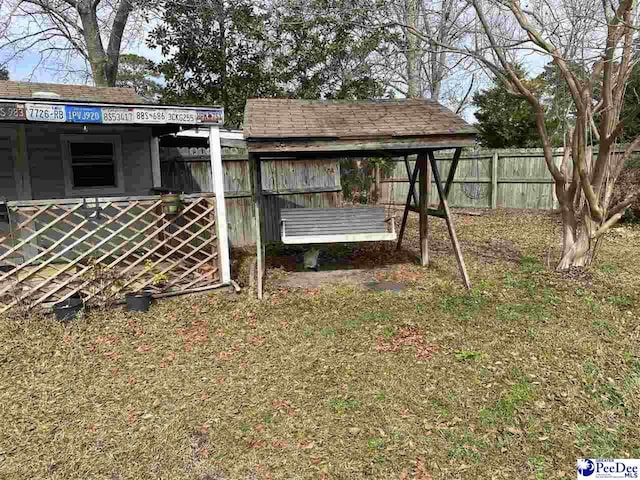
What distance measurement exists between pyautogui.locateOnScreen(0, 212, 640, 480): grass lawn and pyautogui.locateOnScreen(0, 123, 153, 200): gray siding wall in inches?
130

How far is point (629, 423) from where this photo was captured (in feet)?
9.44

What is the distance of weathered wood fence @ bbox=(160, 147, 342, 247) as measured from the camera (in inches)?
347

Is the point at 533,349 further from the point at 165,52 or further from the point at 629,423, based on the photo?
the point at 165,52

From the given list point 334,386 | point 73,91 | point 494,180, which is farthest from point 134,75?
point 334,386

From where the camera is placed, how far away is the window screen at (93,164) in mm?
7414

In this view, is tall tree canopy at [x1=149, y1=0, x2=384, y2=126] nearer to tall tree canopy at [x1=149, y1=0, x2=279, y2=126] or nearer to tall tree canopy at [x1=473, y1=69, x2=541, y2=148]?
tall tree canopy at [x1=149, y1=0, x2=279, y2=126]

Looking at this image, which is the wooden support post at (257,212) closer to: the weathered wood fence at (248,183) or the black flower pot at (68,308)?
the black flower pot at (68,308)

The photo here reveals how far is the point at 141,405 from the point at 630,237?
31.2 feet

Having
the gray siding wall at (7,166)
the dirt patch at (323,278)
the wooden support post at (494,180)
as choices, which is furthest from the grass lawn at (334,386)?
the wooden support post at (494,180)

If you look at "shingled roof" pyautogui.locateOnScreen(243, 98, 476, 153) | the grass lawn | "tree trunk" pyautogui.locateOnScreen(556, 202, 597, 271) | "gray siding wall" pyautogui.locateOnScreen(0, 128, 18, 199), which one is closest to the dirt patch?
the grass lawn

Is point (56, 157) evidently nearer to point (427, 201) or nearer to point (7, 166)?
point (7, 166)

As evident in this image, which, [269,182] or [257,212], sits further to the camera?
[269,182]

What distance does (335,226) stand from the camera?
6879 millimetres

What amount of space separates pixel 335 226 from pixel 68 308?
12.3 feet
